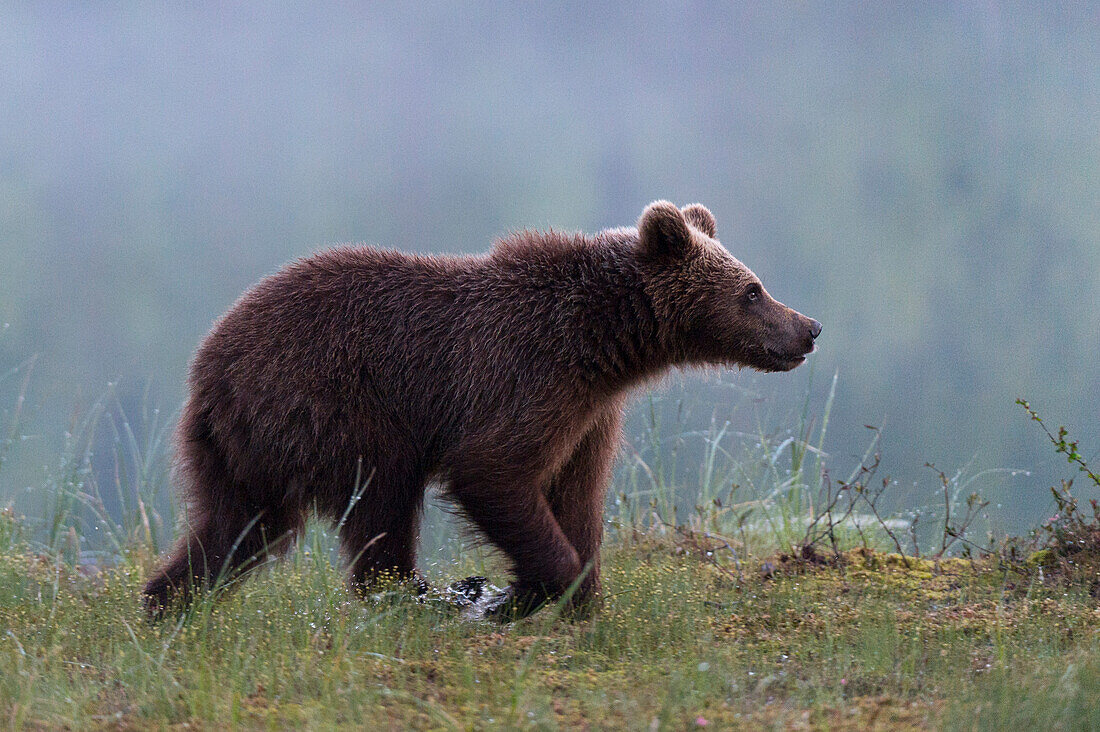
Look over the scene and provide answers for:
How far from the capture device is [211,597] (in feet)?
12.7

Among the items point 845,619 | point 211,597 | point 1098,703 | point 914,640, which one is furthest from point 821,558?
point 211,597

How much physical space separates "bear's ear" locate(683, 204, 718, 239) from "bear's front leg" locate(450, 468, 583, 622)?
66.3 inches

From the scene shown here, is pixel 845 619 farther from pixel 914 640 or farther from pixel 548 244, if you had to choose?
pixel 548 244

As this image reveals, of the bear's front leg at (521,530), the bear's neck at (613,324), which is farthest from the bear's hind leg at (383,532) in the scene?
the bear's neck at (613,324)

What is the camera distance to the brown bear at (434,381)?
4.40 metres

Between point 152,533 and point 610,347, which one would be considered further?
point 152,533

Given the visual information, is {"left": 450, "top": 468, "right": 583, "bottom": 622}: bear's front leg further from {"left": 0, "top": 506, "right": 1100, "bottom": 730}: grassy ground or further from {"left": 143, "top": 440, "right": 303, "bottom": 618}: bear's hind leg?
{"left": 143, "top": 440, "right": 303, "bottom": 618}: bear's hind leg

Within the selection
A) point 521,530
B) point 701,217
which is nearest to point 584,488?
point 521,530

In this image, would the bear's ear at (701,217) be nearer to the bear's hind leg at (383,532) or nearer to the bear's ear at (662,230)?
the bear's ear at (662,230)

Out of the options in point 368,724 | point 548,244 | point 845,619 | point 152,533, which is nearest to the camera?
point 368,724

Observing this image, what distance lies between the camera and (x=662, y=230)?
4660 millimetres

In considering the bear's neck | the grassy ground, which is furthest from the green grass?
the bear's neck

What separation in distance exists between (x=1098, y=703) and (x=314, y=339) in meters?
3.17

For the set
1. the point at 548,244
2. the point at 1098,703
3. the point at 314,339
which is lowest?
the point at 1098,703
